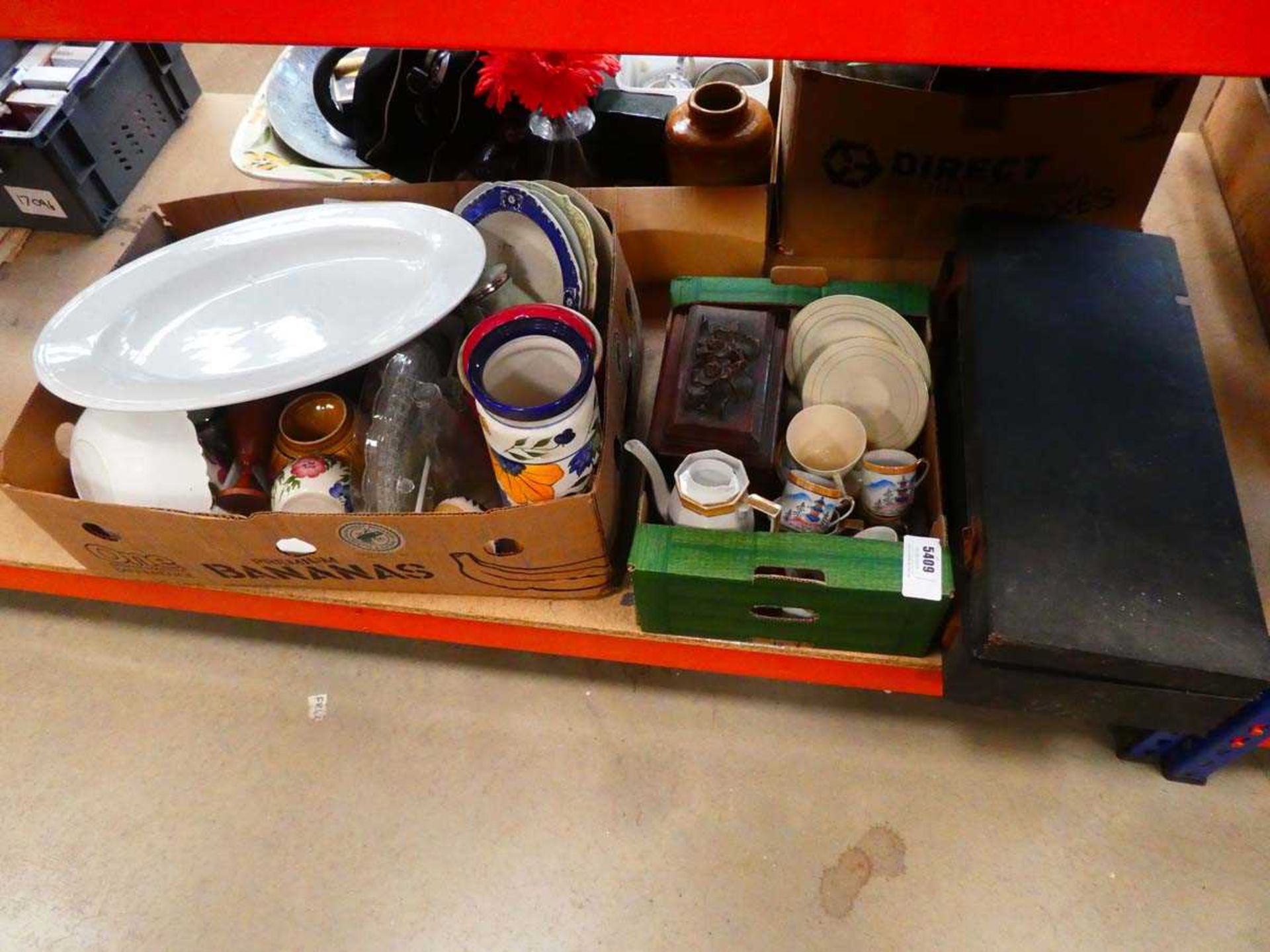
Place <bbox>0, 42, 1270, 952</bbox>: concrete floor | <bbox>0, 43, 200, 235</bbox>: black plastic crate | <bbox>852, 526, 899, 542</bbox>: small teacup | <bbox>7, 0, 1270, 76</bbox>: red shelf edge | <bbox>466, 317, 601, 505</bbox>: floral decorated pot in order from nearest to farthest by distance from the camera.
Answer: <bbox>7, 0, 1270, 76</bbox>: red shelf edge
<bbox>466, 317, 601, 505</bbox>: floral decorated pot
<bbox>852, 526, 899, 542</bbox>: small teacup
<bbox>0, 42, 1270, 952</bbox>: concrete floor
<bbox>0, 43, 200, 235</bbox>: black plastic crate

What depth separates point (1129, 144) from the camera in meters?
0.95

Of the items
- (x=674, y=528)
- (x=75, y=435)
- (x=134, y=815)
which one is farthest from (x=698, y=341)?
(x=134, y=815)

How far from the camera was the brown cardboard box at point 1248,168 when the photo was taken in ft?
3.74

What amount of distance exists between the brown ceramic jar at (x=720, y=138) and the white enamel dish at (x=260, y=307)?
282 millimetres

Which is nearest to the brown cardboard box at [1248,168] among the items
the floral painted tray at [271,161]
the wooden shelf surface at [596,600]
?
the wooden shelf surface at [596,600]

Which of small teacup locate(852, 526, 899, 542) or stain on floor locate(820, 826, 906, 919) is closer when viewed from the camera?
small teacup locate(852, 526, 899, 542)

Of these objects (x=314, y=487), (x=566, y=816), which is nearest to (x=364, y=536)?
(x=314, y=487)

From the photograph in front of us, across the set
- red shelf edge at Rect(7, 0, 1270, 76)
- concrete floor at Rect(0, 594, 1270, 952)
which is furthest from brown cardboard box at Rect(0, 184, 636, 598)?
red shelf edge at Rect(7, 0, 1270, 76)

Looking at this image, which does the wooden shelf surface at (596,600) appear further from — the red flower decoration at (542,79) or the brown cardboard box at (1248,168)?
the red flower decoration at (542,79)

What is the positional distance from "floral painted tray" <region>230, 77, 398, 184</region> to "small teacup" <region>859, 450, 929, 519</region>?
74 centimetres

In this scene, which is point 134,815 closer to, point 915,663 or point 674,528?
point 674,528

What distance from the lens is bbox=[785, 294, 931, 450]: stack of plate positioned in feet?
3.11

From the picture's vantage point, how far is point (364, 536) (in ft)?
2.88

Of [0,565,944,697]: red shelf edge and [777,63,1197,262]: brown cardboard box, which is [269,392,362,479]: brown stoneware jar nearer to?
[0,565,944,697]: red shelf edge
